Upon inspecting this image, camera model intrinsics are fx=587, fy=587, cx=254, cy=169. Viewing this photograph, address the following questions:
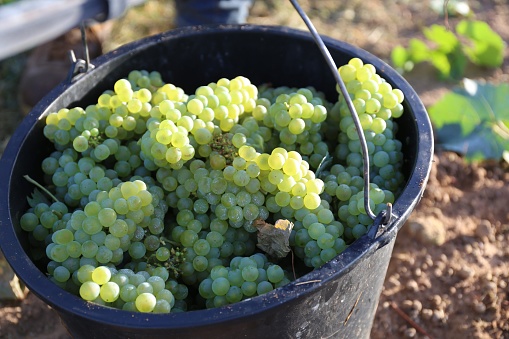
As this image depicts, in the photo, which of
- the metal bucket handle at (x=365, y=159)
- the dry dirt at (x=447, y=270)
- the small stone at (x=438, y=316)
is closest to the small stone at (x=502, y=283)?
the dry dirt at (x=447, y=270)

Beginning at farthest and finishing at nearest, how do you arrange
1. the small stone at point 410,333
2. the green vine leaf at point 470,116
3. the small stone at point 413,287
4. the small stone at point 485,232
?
the green vine leaf at point 470,116, the small stone at point 485,232, the small stone at point 413,287, the small stone at point 410,333

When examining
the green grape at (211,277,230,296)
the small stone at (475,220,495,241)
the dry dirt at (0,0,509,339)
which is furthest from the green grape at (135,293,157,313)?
the small stone at (475,220,495,241)

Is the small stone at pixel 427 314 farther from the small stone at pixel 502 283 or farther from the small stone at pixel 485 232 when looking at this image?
the small stone at pixel 485 232

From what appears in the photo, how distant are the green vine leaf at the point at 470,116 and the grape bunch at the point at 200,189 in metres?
1.02

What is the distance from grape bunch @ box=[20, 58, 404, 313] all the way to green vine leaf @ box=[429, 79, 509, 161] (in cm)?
102

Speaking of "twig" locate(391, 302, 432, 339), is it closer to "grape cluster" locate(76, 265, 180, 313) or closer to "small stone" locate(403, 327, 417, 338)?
"small stone" locate(403, 327, 417, 338)

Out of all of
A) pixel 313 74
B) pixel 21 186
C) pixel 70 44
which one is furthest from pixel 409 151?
pixel 70 44

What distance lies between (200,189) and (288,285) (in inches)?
13.9

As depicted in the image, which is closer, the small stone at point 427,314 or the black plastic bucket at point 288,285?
the black plastic bucket at point 288,285

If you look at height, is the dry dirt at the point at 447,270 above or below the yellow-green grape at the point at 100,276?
below

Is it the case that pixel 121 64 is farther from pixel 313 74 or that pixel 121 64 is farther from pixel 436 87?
pixel 436 87

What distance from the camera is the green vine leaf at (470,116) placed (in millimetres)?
2455

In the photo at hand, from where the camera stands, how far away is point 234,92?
150 centimetres

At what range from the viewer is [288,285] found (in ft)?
3.63
